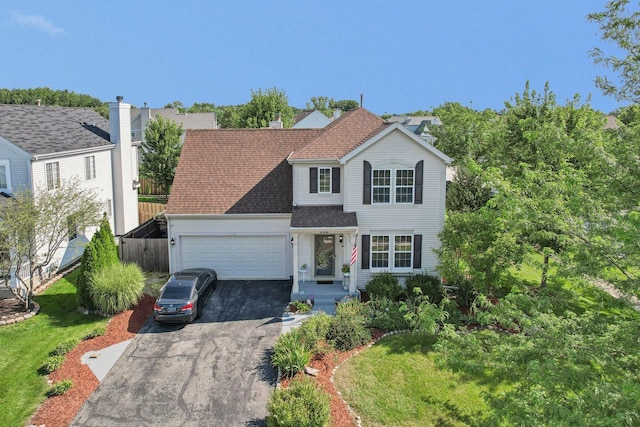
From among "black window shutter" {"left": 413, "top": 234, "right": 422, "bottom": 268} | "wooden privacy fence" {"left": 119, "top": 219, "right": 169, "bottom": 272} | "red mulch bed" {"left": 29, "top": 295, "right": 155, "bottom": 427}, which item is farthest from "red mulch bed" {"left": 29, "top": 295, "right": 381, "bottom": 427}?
"black window shutter" {"left": 413, "top": 234, "right": 422, "bottom": 268}

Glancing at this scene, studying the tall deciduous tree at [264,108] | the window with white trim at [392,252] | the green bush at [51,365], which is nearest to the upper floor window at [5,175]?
the green bush at [51,365]

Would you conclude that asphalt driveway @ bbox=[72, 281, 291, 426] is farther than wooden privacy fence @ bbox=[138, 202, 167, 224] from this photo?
No

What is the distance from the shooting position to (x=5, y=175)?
21094 mm

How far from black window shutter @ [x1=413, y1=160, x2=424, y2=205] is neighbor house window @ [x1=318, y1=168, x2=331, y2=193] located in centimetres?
375

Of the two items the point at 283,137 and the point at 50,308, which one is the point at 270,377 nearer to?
the point at 50,308

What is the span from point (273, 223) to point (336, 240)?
123 inches

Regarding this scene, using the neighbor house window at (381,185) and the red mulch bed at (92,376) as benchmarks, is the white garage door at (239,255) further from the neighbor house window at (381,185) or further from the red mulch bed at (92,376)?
the neighbor house window at (381,185)

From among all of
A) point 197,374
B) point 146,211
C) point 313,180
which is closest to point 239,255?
point 313,180

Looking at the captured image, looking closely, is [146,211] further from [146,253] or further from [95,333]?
[95,333]

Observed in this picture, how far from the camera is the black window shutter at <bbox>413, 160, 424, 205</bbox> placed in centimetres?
2002

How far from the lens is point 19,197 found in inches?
728

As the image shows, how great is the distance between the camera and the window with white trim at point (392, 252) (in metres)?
20.6

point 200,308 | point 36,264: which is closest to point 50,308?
point 36,264

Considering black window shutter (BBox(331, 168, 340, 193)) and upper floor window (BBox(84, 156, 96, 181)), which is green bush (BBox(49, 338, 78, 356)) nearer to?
black window shutter (BBox(331, 168, 340, 193))
